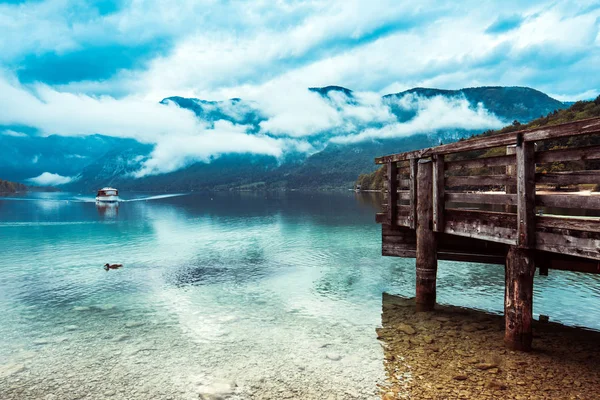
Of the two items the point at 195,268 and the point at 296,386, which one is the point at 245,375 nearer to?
the point at 296,386

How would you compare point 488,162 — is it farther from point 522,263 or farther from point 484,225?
point 522,263

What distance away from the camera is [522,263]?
11.6 metres

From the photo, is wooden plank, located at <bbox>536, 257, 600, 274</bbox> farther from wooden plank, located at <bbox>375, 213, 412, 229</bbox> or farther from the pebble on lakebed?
wooden plank, located at <bbox>375, 213, 412, 229</bbox>

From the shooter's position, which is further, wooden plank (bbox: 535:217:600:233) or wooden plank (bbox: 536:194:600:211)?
wooden plank (bbox: 536:194:600:211)

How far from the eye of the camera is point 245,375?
12391 mm

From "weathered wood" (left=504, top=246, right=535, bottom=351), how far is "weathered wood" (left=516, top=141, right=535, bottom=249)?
59 cm

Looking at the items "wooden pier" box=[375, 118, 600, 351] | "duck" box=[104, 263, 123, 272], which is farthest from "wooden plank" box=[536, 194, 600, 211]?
"duck" box=[104, 263, 123, 272]

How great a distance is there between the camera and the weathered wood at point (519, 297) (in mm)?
11633

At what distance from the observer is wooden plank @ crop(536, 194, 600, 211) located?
9.95 m

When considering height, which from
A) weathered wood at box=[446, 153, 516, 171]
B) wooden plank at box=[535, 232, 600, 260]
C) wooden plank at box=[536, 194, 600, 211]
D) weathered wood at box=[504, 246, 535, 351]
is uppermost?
weathered wood at box=[446, 153, 516, 171]

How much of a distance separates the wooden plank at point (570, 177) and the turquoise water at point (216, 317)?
708 cm

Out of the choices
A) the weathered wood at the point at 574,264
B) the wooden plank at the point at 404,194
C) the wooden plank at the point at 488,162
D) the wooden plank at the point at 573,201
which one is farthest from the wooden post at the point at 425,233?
the wooden plank at the point at 573,201

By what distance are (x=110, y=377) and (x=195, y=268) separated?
63.3 feet

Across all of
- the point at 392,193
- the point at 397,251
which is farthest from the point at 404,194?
the point at 397,251
